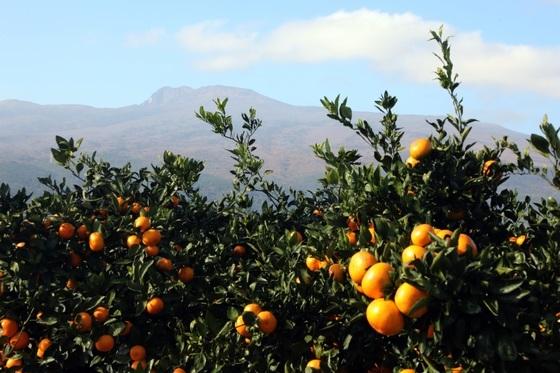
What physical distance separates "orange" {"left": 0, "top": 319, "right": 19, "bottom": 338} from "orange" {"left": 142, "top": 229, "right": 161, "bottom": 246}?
3.60 feet

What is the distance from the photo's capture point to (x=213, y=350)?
3461 mm

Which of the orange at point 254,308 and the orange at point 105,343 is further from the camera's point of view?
the orange at point 105,343

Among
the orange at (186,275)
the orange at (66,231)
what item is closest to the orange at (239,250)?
the orange at (186,275)

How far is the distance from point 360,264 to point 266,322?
2.61ft

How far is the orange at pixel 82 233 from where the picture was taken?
4.78 m

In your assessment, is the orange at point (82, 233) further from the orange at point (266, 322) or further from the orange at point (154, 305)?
the orange at point (266, 322)

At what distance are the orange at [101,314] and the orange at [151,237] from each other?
29.5 inches

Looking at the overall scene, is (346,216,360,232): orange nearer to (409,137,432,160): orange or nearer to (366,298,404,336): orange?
(409,137,432,160): orange

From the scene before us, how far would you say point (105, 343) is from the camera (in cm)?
383

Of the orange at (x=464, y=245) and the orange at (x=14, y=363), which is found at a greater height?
the orange at (x=464, y=245)

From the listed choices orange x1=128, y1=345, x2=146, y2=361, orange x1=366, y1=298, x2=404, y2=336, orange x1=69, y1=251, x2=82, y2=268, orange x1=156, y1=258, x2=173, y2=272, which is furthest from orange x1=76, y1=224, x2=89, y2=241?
orange x1=366, y1=298, x2=404, y2=336

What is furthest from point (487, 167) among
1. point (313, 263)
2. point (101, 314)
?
point (101, 314)

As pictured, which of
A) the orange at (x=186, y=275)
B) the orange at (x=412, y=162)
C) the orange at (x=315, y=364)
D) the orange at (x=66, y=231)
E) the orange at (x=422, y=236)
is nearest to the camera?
the orange at (x=422, y=236)

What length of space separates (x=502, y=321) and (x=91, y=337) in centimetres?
261
